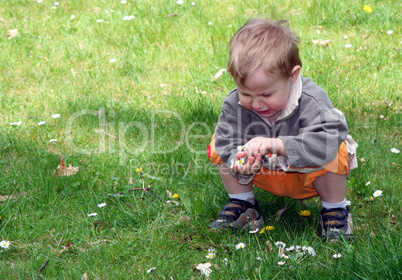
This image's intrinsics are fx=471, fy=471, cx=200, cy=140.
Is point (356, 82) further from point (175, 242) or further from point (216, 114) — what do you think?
point (175, 242)

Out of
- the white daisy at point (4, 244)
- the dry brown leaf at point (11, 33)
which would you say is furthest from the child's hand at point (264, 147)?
the dry brown leaf at point (11, 33)

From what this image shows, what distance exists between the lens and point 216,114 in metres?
3.74

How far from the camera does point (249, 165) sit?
239 cm

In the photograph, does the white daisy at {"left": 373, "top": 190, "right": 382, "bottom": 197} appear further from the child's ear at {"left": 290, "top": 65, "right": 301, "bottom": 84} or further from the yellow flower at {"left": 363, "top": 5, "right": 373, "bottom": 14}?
the yellow flower at {"left": 363, "top": 5, "right": 373, "bottom": 14}

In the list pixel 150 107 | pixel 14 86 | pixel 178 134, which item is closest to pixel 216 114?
pixel 178 134

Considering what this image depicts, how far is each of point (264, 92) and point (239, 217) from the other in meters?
0.74

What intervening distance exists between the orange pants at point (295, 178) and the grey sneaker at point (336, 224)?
0.51 feet

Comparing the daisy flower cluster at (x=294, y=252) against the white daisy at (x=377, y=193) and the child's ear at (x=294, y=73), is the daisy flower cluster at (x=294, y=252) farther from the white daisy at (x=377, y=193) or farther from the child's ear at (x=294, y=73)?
the child's ear at (x=294, y=73)

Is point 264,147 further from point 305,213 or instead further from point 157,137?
point 157,137

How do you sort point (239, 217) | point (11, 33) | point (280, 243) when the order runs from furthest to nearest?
point (11, 33) < point (239, 217) < point (280, 243)

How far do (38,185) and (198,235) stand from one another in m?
1.15

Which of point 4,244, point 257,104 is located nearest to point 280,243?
point 257,104

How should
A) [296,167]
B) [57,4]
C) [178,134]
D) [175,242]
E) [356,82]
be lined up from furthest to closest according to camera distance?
[57,4] → [356,82] → [178,134] → [175,242] → [296,167]

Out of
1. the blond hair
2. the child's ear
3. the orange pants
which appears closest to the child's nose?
the blond hair
